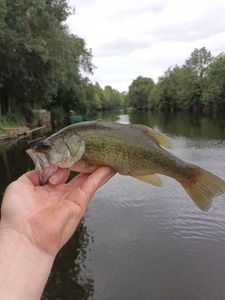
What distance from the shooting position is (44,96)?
4259 cm

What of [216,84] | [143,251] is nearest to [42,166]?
[143,251]

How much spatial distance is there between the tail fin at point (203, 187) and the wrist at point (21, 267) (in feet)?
4.85

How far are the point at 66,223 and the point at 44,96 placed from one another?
40661 mm

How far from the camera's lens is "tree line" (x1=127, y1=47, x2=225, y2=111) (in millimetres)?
89875

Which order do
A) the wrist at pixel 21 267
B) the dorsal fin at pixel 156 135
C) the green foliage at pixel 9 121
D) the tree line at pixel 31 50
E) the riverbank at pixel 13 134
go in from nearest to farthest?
the wrist at pixel 21 267, the dorsal fin at pixel 156 135, the tree line at pixel 31 50, the riverbank at pixel 13 134, the green foliage at pixel 9 121

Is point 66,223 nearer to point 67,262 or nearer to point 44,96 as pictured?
point 67,262

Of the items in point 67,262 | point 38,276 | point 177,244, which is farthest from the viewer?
point 177,244

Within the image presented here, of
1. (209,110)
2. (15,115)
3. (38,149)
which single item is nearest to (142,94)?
(209,110)

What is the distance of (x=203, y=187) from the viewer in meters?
3.62

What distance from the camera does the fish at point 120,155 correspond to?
3.45m

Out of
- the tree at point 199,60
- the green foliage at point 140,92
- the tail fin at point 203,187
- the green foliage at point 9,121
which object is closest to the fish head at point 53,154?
the tail fin at point 203,187

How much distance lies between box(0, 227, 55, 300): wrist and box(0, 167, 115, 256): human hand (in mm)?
54

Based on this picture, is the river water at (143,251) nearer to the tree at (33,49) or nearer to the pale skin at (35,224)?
the pale skin at (35,224)

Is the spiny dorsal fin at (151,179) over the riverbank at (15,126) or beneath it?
over
